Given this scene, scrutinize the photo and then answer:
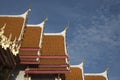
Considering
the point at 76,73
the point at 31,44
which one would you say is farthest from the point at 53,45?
the point at 76,73

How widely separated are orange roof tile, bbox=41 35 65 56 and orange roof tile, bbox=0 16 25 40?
235 cm

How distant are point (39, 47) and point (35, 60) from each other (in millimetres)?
1306

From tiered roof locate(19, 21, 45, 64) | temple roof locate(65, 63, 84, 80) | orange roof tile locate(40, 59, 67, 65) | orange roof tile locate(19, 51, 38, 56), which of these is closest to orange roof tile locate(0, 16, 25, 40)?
tiered roof locate(19, 21, 45, 64)

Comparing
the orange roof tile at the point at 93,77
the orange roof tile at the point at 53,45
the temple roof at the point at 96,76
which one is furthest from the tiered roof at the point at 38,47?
the temple roof at the point at 96,76

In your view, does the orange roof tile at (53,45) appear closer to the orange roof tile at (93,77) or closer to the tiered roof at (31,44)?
the tiered roof at (31,44)

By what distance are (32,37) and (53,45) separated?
1754 millimetres

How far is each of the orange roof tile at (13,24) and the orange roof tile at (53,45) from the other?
235 centimetres

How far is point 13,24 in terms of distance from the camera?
76.5 ft

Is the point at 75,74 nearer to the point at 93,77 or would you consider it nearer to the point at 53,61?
the point at 93,77

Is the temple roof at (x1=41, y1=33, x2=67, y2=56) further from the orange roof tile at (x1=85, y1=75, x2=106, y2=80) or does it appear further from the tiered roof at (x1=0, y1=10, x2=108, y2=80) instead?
the orange roof tile at (x1=85, y1=75, x2=106, y2=80)

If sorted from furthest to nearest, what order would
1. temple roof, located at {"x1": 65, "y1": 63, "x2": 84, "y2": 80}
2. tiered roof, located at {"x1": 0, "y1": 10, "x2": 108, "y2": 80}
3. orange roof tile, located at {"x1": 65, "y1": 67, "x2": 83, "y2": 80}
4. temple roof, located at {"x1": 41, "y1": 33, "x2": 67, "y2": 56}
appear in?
temple roof, located at {"x1": 65, "y1": 63, "x2": 84, "y2": 80} → orange roof tile, located at {"x1": 65, "y1": 67, "x2": 83, "y2": 80} → temple roof, located at {"x1": 41, "y1": 33, "x2": 67, "y2": 56} → tiered roof, located at {"x1": 0, "y1": 10, "x2": 108, "y2": 80}

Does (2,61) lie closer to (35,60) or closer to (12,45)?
(12,45)

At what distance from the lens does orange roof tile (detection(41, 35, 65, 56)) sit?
22.7 meters

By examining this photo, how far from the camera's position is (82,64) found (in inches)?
1185
